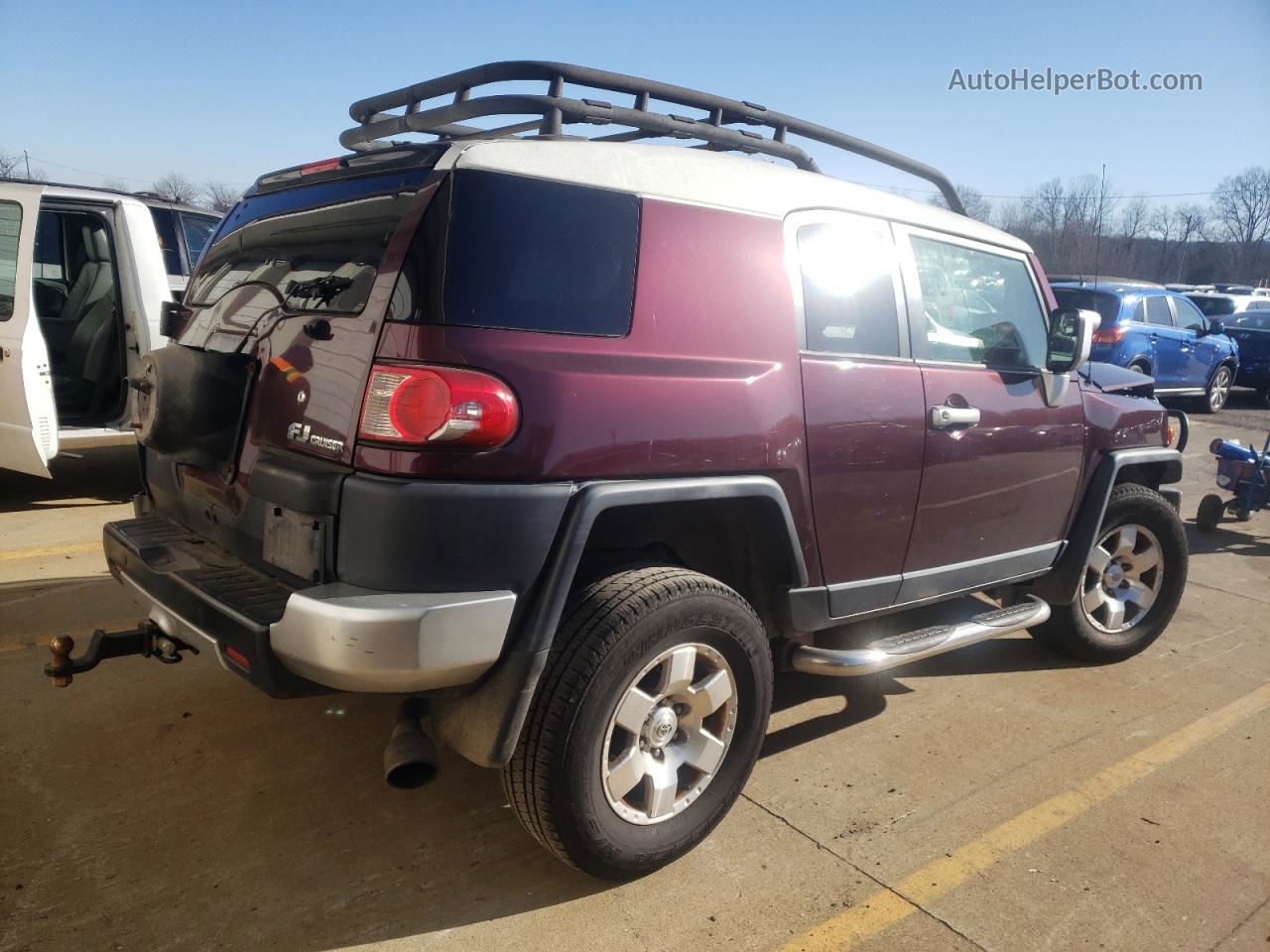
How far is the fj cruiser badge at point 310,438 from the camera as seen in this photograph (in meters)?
2.28

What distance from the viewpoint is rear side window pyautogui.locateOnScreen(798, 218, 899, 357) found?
2.93 metres

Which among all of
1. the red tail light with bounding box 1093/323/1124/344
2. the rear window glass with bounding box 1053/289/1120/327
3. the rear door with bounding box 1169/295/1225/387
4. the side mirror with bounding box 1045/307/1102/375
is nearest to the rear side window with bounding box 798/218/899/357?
the side mirror with bounding box 1045/307/1102/375

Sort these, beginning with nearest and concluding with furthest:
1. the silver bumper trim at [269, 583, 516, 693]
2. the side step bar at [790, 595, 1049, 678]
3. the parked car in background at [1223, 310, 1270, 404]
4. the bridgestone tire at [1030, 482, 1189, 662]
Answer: the silver bumper trim at [269, 583, 516, 693] < the side step bar at [790, 595, 1049, 678] < the bridgestone tire at [1030, 482, 1189, 662] < the parked car in background at [1223, 310, 1270, 404]

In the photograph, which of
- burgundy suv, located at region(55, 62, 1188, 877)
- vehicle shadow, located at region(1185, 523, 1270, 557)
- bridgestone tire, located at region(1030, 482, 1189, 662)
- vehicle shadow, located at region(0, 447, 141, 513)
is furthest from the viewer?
vehicle shadow, located at region(1185, 523, 1270, 557)

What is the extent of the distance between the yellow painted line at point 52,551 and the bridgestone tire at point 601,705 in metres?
4.02

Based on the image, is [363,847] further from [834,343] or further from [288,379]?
[834,343]

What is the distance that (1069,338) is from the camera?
379cm

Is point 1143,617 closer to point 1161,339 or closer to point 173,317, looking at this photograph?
point 173,317

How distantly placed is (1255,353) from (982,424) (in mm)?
16522

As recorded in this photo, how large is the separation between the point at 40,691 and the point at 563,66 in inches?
117

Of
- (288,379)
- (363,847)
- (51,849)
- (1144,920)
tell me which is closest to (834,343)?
(288,379)

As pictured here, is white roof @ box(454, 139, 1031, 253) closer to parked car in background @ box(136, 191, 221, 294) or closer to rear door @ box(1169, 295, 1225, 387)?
parked car in background @ box(136, 191, 221, 294)

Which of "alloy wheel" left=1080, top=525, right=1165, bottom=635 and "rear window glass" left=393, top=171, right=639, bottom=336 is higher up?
"rear window glass" left=393, top=171, right=639, bottom=336

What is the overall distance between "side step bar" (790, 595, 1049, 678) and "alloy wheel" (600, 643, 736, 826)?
0.46 metres
